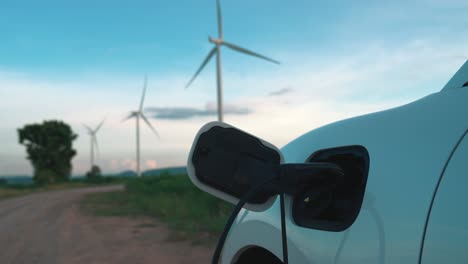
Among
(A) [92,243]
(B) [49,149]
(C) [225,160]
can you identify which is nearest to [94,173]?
(B) [49,149]

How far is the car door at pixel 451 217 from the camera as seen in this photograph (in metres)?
1.07

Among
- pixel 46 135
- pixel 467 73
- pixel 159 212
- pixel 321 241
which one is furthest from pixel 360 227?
pixel 46 135

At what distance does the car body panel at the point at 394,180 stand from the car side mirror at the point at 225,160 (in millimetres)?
314

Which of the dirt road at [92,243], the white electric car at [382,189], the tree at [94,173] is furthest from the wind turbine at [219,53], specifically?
the tree at [94,173]

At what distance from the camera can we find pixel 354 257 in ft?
4.42

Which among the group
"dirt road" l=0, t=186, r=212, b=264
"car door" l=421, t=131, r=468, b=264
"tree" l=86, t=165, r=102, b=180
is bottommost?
"tree" l=86, t=165, r=102, b=180

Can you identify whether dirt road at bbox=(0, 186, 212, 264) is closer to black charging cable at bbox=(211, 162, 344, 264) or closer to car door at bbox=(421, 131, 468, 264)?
black charging cable at bbox=(211, 162, 344, 264)

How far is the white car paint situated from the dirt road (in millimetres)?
4920

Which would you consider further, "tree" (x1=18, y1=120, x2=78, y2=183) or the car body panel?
"tree" (x1=18, y1=120, x2=78, y2=183)

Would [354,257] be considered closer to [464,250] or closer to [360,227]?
[360,227]

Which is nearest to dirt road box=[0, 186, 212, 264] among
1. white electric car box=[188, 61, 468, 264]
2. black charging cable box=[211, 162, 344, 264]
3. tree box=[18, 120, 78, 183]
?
white electric car box=[188, 61, 468, 264]

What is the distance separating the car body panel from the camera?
1.20 meters

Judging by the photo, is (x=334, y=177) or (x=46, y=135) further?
(x=46, y=135)

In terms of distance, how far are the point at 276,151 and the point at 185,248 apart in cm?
609
